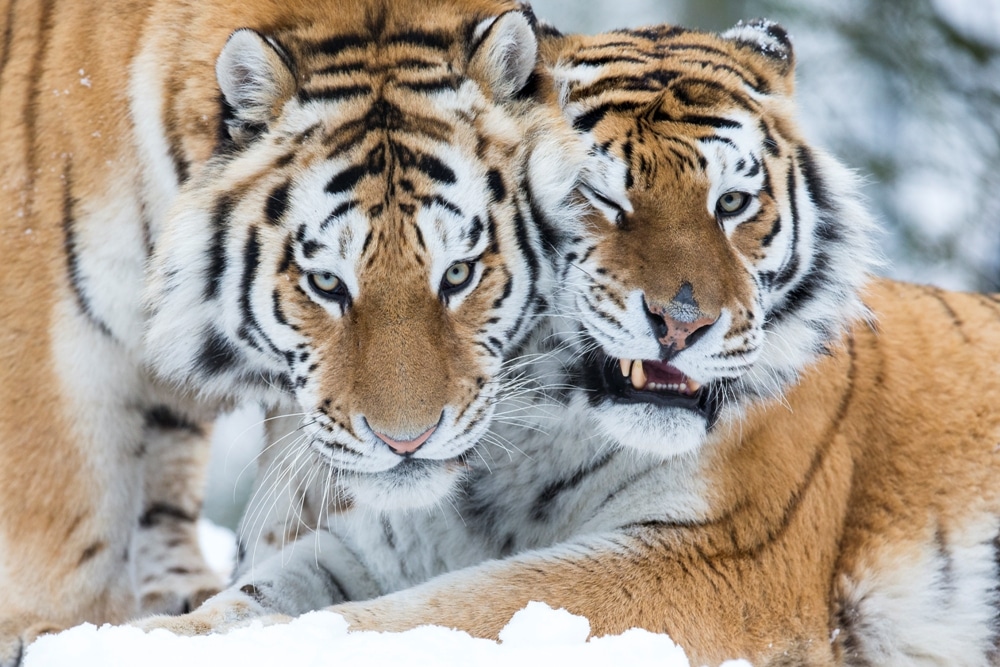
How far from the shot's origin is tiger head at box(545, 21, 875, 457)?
2371 mm

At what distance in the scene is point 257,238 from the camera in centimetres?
247

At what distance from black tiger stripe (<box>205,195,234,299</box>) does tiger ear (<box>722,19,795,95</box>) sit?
3.88 feet

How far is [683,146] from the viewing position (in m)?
2.45

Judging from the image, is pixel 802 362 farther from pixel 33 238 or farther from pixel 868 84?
Result: pixel 868 84

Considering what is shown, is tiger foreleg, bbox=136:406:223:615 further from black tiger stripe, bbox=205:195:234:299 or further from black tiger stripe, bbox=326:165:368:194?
black tiger stripe, bbox=326:165:368:194

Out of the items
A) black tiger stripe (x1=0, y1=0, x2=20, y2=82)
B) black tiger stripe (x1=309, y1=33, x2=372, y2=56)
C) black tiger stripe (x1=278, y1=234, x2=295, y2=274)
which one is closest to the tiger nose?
black tiger stripe (x1=278, y1=234, x2=295, y2=274)

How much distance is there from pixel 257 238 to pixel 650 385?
820 mm

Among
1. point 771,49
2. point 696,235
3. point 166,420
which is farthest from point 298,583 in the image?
point 771,49

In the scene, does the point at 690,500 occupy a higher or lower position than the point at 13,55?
lower

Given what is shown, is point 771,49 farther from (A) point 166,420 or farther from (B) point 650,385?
(A) point 166,420

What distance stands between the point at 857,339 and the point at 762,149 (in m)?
0.69

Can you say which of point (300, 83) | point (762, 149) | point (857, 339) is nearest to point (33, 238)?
point (300, 83)

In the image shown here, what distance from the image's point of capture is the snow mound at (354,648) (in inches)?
76.3

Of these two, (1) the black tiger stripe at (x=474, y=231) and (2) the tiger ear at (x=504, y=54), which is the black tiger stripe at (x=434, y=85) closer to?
(2) the tiger ear at (x=504, y=54)
